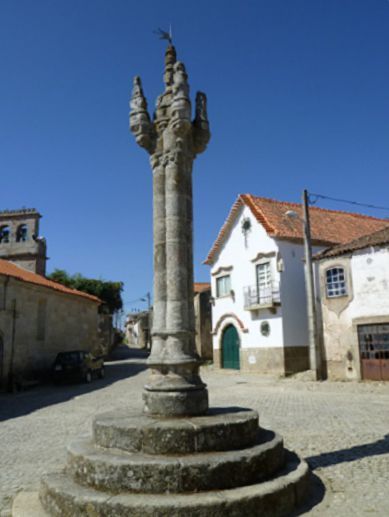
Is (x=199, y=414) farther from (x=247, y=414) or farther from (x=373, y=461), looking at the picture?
(x=373, y=461)

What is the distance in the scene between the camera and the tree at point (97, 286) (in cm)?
3841

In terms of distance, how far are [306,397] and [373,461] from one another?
721 centimetres

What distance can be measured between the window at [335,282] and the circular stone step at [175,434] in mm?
13472

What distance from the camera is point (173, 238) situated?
19.7 ft

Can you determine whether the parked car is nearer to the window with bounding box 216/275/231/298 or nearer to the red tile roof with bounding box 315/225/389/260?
the window with bounding box 216/275/231/298

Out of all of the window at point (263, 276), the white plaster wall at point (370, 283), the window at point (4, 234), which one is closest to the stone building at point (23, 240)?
the window at point (4, 234)

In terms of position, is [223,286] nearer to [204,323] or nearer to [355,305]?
[204,323]

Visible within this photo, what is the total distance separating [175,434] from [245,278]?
60.1 ft

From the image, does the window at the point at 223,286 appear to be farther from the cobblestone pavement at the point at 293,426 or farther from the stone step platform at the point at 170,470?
the stone step platform at the point at 170,470

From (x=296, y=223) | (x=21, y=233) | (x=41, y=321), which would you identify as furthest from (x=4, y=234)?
(x=296, y=223)

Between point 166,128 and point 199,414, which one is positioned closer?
point 199,414

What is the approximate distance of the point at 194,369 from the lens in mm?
5723

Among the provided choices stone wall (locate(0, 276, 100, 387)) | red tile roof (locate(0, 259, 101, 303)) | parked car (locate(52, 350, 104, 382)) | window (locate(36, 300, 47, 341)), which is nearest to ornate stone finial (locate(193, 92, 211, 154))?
red tile roof (locate(0, 259, 101, 303))

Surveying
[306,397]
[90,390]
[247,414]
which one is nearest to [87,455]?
[247,414]
